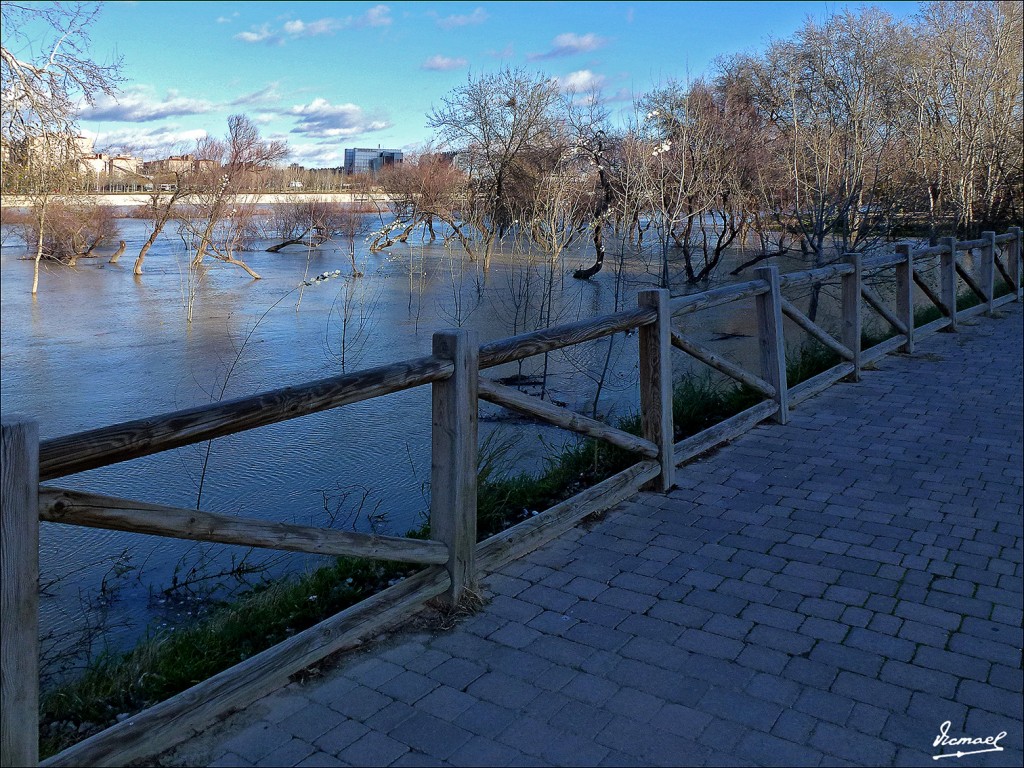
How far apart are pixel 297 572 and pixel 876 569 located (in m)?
3.33

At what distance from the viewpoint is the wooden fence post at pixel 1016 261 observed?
14.2 metres

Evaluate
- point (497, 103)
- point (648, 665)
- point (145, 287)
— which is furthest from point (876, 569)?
point (497, 103)

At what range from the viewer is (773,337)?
6.85 metres

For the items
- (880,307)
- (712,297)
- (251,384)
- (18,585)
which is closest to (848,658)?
(18,585)

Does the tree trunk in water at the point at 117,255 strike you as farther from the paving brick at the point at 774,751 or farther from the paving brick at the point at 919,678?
the paving brick at the point at 774,751

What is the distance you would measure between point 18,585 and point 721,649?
2.32m

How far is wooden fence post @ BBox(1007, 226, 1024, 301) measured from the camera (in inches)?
559

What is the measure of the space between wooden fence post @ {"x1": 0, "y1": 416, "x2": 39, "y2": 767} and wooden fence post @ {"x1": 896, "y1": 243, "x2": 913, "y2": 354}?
897 centimetres

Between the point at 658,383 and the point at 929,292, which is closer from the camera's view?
the point at 658,383

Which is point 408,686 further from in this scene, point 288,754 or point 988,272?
point 988,272

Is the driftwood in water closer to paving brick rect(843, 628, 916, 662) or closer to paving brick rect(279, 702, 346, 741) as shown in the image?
paving brick rect(279, 702, 346, 741)

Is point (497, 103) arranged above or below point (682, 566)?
above

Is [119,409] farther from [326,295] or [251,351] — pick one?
[326,295]

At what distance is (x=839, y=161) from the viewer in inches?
585
